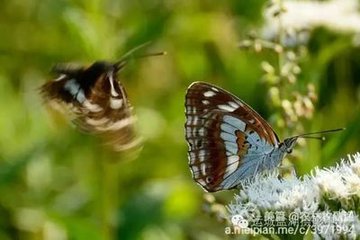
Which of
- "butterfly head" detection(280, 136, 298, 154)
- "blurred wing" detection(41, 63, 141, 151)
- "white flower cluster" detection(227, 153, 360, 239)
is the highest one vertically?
"blurred wing" detection(41, 63, 141, 151)

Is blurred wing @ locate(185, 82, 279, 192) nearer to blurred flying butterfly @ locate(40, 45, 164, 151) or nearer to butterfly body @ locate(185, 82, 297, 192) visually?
butterfly body @ locate(185, 82, 297, 192)

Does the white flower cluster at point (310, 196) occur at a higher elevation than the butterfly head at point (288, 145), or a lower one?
lower

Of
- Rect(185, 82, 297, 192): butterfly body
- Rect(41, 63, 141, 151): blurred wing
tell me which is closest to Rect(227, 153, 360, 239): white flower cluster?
Rect(185, 82, 297, 192): butterfly body

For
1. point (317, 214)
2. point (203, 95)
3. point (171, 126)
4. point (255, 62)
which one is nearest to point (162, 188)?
point (171, 126)

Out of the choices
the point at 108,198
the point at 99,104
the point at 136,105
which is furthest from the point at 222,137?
the point at 136,105

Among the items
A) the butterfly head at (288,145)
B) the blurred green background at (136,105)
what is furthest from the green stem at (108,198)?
the butterfly head at (288,145)

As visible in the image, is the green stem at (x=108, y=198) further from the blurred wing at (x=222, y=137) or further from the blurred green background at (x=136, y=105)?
the blurred wing at (x=222, y=137)
